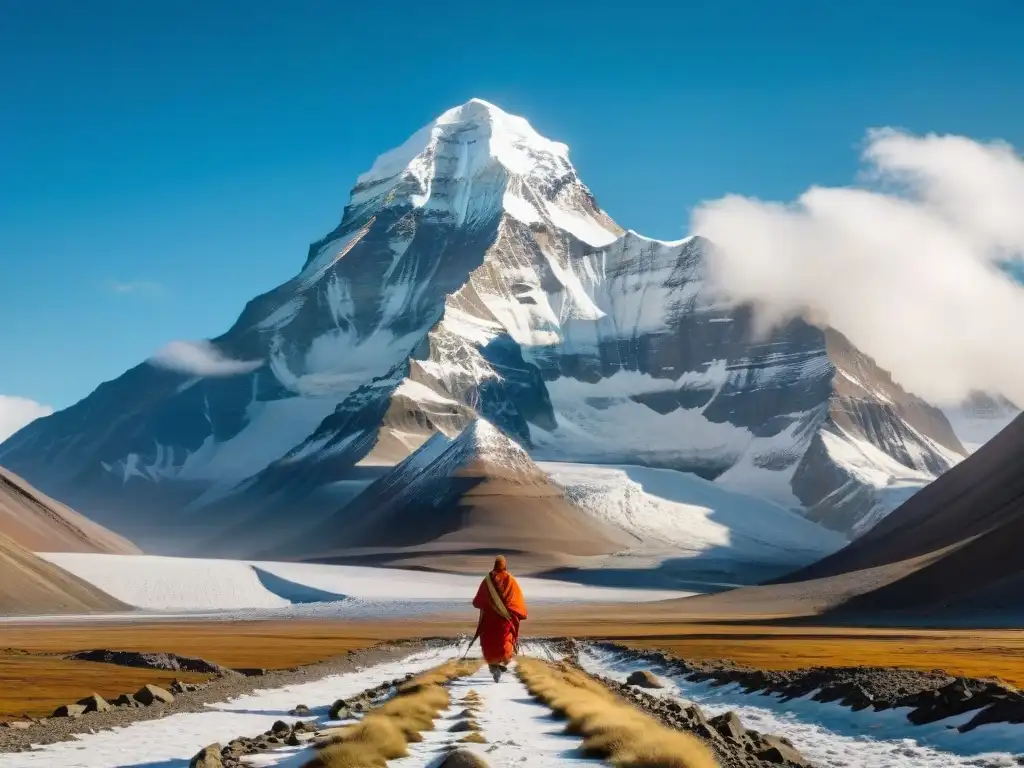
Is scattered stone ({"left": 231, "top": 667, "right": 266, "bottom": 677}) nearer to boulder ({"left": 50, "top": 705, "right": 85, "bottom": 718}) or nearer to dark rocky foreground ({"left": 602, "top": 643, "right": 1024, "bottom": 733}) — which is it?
dark rocky foreground ({"left": 602, "top": 643, "right": 1024, "bottom": 733})

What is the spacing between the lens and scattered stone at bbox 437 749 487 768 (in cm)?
1825

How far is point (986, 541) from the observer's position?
133250 millimetres

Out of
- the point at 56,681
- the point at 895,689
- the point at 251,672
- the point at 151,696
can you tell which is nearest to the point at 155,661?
the point at 251,672

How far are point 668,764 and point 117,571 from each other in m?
174

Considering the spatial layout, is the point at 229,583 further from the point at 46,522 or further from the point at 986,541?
the point at 986,541

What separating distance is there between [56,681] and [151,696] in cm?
875

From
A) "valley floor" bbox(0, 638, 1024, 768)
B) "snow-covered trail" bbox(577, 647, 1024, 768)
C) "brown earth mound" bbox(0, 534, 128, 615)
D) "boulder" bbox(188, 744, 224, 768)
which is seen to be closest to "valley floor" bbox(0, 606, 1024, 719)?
"valley floor" bbox(0, 638, 1024, 768)

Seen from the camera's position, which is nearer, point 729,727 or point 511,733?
point 511,733

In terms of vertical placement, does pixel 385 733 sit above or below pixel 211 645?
below

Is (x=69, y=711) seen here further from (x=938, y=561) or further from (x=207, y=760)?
(x=938, y=561)

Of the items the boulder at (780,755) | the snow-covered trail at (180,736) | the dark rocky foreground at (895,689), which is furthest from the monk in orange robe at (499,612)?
the boulder at (780,755)

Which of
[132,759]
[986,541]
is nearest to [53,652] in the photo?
[132,759]

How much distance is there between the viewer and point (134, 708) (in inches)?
1204

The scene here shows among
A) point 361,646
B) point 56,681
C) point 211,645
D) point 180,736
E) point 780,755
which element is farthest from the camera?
point 361,646
